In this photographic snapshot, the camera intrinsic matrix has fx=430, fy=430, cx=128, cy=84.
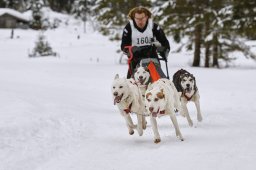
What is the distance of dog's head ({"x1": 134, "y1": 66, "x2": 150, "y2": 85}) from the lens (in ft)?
24.7

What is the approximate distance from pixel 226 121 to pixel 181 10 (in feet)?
57.5

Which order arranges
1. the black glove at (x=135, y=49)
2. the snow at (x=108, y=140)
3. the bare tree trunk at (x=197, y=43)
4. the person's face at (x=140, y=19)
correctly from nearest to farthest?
the snow at (x=108, y=140) → the person's face at (x=140, y=19) → the black glove at (x=135, y=49) → the bare tree trunk at (x=197, y=43)

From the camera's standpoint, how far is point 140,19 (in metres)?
7.50

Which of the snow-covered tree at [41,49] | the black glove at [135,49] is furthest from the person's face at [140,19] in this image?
the snow-covered tree at [41,49]

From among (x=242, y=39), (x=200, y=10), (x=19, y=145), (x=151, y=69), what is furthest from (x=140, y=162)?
(x=242, y=39)

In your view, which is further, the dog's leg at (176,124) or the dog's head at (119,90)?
the dog's head at (119,90)

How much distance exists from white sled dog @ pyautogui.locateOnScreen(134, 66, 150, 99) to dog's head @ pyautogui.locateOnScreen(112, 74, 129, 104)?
0.97 meters

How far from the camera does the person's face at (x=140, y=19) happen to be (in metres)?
7.41

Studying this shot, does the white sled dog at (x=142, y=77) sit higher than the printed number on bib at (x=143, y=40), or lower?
lower

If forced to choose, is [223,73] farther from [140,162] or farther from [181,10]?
[140,162]

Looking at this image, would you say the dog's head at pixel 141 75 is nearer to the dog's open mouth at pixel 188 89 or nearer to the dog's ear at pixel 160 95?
the dog's open mouth at pixel 188 89

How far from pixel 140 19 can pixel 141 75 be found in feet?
3.20

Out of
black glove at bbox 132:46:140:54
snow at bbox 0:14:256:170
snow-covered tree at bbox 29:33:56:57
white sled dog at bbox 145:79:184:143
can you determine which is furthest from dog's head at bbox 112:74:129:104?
snow-covered tree at bbox 29:33:56:57

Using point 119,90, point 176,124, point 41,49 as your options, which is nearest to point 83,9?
point 41,49
